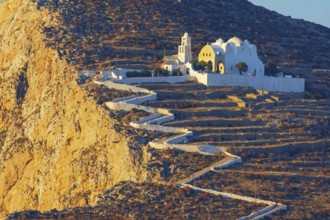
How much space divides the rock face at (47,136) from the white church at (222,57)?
34.7 ft

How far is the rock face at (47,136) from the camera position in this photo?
86.6 metres

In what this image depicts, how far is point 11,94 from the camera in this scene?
332 feet

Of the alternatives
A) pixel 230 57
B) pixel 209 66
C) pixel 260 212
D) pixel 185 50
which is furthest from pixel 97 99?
pixel 260 212

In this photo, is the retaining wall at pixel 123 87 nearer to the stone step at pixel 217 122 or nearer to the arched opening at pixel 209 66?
the stone step at pixel 217 122

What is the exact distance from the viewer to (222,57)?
4033 inches

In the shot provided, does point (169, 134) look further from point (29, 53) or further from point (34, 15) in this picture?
point (34, 15)

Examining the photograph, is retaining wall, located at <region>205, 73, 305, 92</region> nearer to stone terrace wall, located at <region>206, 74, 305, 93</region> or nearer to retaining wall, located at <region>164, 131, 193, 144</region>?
stone terrace wall, located at <region>206, 74, 305, 93</region>

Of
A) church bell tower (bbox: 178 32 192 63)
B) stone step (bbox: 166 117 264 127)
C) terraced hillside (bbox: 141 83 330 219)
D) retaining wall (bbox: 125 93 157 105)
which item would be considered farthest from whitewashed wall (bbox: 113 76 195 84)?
stone step (bbox: 166 117 264 127)

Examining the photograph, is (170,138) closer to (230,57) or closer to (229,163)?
(229,163)

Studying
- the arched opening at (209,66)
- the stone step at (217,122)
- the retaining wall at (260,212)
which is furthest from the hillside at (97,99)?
the arched opening at (209,66)

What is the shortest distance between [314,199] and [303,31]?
50923 mm

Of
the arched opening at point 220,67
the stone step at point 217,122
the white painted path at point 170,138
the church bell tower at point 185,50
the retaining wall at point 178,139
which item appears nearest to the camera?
the white painted path at point 170,138

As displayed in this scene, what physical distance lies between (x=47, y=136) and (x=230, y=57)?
17.7 metres

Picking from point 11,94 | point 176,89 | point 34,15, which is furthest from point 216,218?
point 34,15
